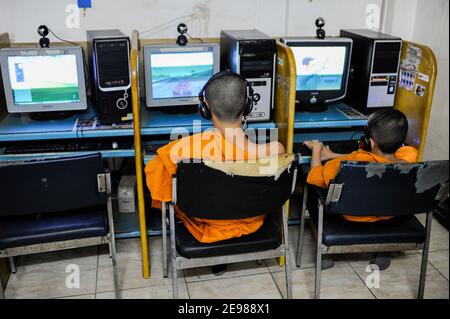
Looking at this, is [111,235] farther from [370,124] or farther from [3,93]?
[370,124]

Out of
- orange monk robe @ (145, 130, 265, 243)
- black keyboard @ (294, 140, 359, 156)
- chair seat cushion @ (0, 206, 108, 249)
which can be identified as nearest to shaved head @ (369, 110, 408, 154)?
black keyboard @ (294, 140, 359, 156)

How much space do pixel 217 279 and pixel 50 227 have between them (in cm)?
92

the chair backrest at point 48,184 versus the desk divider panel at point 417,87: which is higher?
the desk divider panel at point 417,87

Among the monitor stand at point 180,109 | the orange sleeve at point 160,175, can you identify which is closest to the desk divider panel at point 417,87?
the monitor stand at point 180,109

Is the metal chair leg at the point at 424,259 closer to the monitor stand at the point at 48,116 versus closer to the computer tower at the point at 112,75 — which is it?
the computer tower at the point at 112,75

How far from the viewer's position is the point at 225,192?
5.88 feet

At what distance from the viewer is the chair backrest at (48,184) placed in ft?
5.91

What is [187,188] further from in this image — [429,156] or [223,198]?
[429,156]

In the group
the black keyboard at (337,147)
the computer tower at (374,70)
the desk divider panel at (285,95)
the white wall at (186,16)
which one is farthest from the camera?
the white wall at (186,16)

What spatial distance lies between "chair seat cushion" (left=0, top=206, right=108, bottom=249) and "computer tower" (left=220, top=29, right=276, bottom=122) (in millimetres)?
1000

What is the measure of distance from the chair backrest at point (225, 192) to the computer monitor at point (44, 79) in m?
1.11

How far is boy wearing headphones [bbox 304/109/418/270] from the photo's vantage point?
2072 mm

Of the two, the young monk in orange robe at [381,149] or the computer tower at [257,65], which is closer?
the young monk in orange robe at [381,149]
